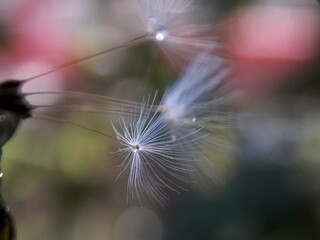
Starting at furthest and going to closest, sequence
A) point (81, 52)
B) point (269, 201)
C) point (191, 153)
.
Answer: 1. point (81, 52)
2. point (269, 201)
3. point (191, 153)

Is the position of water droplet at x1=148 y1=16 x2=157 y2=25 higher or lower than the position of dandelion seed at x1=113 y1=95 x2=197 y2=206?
higher

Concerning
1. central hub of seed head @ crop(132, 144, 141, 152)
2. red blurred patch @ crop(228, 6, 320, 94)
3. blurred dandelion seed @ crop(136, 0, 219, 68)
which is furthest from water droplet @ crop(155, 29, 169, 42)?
red blurred patch @ crop(228, 6, 320, 94)

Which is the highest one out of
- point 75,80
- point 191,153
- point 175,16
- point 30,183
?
point 75,80

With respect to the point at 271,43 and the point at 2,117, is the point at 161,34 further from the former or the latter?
the point at 271,43

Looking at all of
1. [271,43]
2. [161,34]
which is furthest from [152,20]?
[271,43]

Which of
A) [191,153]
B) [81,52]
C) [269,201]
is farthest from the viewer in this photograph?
[81,52]

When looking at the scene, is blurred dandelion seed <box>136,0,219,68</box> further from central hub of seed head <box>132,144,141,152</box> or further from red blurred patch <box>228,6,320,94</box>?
red blurred patch <box>228,6,320,94</box>

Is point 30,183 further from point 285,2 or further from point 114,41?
point 285,2

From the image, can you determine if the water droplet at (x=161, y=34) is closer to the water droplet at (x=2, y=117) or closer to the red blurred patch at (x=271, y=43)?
the water droplet at (x=2, y=117)

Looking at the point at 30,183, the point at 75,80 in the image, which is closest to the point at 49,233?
the point at 30,183

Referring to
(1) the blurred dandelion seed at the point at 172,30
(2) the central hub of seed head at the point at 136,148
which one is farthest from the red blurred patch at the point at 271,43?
(2) the central hub of seed head at the point at 136,148

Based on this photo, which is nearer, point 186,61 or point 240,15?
point 186,61
